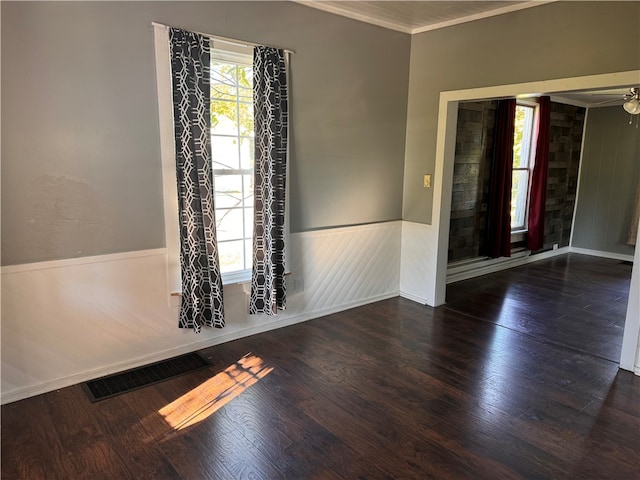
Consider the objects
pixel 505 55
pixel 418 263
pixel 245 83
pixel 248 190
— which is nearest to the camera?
pixel 245 83

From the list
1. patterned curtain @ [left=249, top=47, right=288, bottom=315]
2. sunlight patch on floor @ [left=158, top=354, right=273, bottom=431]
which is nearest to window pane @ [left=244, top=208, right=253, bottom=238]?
patterned curtain @ [left=249, top=47, right=288, bottom=315]

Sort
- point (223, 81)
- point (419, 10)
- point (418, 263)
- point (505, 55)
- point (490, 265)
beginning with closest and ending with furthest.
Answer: point (223, 81)
point (505, 55)
point (419, 10)
point (418, 263)
point (490, 265)

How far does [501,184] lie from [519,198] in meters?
0.93

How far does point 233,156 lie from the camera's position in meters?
3.21

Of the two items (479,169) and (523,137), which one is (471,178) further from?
(523,137)

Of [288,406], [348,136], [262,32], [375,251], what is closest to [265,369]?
[288,406]

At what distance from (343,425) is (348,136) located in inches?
95.1

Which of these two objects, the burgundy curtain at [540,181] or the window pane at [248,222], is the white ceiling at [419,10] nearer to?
the window pane at [248,222]

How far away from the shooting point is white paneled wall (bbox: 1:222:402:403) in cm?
251

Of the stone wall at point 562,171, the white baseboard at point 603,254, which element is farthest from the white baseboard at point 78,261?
the white baseboard at point 603,254

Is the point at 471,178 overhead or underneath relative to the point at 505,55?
underneath

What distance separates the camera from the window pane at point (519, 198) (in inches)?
237

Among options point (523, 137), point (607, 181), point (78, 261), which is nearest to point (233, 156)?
point (78, 261)

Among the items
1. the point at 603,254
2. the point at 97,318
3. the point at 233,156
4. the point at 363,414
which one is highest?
the point at 233,156
